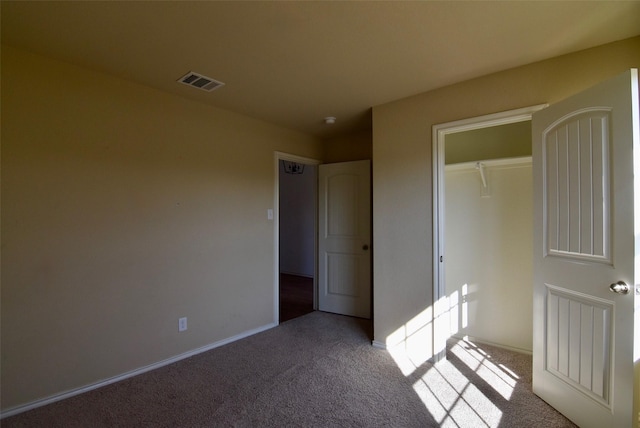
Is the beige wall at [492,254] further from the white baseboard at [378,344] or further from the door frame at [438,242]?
the white baseboard at [378,344]

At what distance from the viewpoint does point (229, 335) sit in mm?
3098

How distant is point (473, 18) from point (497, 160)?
147 centimetres

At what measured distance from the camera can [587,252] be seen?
172 cm

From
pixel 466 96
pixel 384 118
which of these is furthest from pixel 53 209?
pixel 466 96

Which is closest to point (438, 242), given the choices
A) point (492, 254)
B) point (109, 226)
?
point (492, 254)

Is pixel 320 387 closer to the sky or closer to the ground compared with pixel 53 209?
closer to the ground

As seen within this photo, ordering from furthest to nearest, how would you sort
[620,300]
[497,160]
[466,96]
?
1. [497,160]
2. [466,96]
3. [620,300]

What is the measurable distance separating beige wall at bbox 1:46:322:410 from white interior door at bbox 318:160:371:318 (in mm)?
1142

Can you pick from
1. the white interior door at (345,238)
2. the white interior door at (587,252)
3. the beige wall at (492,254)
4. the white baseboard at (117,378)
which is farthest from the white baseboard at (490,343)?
the white baseboard at (117,378)

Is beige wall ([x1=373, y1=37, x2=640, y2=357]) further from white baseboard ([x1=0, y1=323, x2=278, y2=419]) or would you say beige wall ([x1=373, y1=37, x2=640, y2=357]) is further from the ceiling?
white baseboard ([x1=0, y1=323, x2=278, y2=419])

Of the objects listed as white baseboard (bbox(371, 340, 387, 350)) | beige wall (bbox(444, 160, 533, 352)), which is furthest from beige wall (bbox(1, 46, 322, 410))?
beige wall (bbox(444, 160, 533, 352))

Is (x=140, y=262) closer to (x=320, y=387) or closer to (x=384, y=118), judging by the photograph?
(x=320, y=387)

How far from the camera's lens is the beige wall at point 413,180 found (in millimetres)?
2269

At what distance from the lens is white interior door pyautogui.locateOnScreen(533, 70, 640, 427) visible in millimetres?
1527
